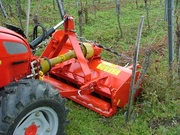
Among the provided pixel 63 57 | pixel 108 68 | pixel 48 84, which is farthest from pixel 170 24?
pixel 48 84

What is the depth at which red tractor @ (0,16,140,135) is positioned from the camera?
9.60 feet

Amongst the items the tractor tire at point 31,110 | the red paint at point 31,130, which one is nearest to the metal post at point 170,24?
the tractor tire at point 31,110

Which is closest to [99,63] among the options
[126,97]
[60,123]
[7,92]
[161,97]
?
[126,97]

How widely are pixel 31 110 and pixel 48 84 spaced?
41 cm

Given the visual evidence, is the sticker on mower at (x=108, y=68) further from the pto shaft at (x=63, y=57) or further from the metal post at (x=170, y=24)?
the metal post at (x=170, y=24)

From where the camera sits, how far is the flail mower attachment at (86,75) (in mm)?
4031

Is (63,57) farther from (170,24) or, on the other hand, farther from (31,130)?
(170,24)

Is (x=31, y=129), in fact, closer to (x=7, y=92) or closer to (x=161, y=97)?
(x=7, y=92)

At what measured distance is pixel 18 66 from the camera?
3.23m

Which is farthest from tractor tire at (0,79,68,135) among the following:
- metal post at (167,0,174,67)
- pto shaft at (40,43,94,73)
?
metal post at (167,0,174,67)

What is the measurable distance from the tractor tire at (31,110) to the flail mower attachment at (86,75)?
0.55m

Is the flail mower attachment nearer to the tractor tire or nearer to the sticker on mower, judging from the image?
the sticker on mower

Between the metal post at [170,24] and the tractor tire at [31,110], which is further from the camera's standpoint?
the metal post at [170,24]

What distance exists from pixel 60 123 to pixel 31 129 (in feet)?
1.13
